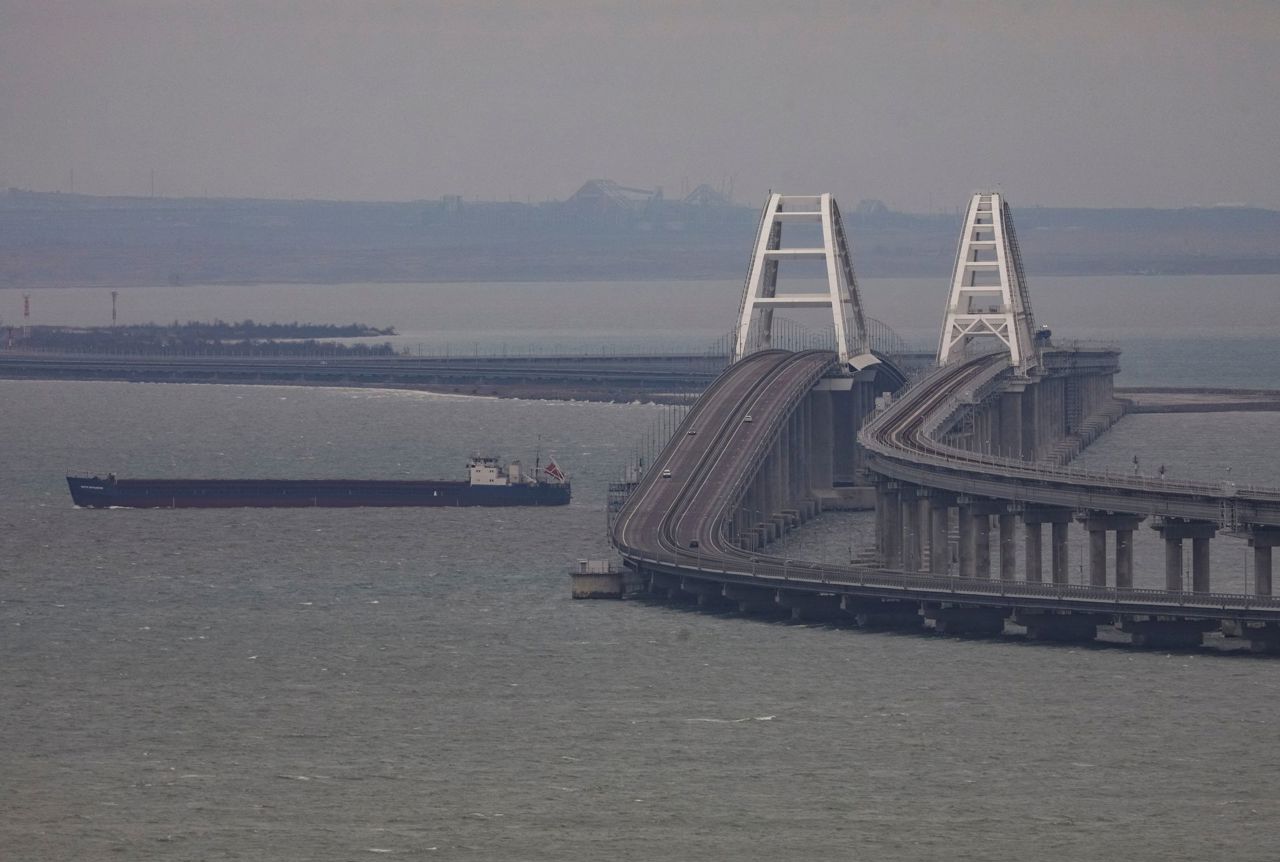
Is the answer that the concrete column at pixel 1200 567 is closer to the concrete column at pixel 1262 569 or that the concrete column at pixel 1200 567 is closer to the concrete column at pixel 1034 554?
the concrete column at pixel 1262 569

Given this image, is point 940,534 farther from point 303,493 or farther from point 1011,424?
point 1011,424

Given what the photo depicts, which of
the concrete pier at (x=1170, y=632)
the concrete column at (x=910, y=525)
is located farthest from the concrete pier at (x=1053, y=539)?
the concrete column at (x=910, y=525)

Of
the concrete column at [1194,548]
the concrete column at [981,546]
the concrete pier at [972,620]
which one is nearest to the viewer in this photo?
the concrete column at [1194,548]

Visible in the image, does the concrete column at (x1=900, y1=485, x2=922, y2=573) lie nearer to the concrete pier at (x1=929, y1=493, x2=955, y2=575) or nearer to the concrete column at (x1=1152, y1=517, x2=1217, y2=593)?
the concrete pier at (x1=929, y1=493, x2=955, y2=575)

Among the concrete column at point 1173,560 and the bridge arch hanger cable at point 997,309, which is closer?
the concrete column at point 1173,560

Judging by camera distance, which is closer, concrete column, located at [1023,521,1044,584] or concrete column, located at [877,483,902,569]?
concrete column, located at [1023,521,1044,584]

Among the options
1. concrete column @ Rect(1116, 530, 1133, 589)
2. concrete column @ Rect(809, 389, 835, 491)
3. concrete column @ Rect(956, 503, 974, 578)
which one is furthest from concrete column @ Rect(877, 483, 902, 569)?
concrete column @ Rect(809, 389, 835, 491)
